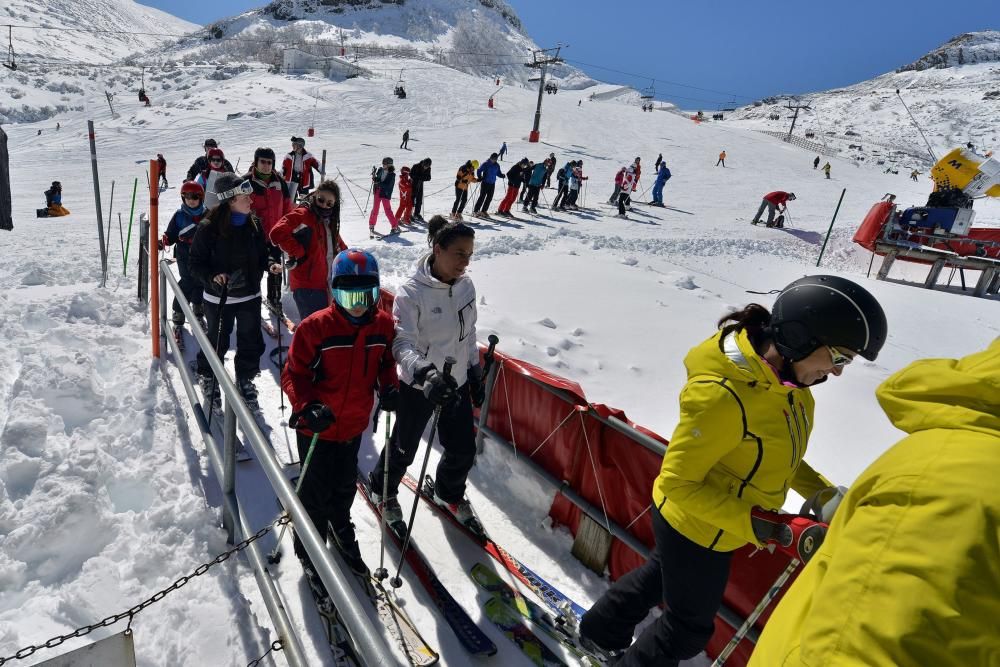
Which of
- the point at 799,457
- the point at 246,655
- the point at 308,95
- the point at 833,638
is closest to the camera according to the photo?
the point at 833,638

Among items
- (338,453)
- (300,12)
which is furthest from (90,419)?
(300,12)

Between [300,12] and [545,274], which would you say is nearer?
[545,274]

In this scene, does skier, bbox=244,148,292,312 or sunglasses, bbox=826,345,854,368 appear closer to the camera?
sunglasses, bbox=826,345,854,368

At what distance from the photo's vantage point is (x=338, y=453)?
3.28 m

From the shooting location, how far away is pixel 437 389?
2.89 metres

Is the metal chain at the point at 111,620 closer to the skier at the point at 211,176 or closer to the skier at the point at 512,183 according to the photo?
the skier at the point at 211,176

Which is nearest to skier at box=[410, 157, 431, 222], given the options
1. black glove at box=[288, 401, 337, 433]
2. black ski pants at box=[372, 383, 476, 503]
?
black ski pants at box=[372, 383, 476, 503]

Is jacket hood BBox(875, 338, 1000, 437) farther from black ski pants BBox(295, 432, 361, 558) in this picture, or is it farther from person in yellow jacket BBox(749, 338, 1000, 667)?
black ski pants BBox(295, 432, 361, 558)

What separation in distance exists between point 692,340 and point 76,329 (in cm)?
686

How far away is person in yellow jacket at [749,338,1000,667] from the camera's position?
89cm

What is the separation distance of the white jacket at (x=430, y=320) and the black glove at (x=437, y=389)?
18 centimetres

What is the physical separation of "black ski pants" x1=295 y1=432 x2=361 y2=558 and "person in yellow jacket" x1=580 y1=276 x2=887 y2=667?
1855mm

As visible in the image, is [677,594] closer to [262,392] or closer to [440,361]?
[440,361]

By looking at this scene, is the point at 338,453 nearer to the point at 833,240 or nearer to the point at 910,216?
the point at 910,216
